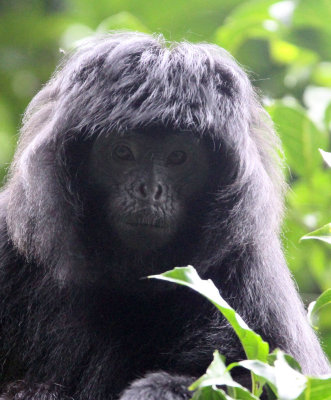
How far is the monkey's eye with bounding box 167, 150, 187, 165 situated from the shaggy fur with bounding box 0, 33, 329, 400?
0.52 ft

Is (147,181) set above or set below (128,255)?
above

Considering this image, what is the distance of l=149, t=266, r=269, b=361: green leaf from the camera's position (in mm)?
2477

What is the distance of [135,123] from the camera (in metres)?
3.77

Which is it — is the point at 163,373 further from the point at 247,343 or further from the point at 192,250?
the point at 247,343

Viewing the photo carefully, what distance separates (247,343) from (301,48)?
4.23 meters

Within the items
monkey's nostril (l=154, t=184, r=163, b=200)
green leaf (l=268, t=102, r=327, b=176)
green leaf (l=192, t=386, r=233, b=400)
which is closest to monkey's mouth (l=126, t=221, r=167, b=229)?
monkey's nostril (l=154, t=184, r=163, b=200)

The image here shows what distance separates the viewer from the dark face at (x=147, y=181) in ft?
12.5

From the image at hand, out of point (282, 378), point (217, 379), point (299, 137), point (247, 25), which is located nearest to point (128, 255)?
point (217, 379)

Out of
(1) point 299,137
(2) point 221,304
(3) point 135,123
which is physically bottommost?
(2) point 221,304

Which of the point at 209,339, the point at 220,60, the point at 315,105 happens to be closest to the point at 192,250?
the point at 209,339

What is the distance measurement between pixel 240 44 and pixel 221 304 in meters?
4.10

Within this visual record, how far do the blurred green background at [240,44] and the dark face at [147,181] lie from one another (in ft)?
6.18

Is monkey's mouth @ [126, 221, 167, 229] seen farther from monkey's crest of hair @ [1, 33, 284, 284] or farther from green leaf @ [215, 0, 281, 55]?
green leaf @ [215, 0, 281, 55]

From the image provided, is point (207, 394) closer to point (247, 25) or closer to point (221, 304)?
point (221, 304)
